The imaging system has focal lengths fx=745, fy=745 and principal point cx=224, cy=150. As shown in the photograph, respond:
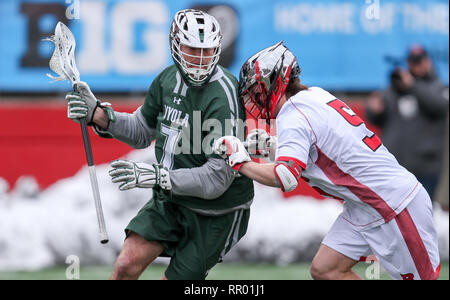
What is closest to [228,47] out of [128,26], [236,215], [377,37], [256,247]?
[128,26]

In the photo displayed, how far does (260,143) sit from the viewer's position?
13.3ft

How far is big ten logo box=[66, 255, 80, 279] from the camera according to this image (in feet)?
18.2

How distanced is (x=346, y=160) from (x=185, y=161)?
0.87 m

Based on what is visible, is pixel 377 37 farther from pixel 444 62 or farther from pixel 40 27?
pixel 40 27

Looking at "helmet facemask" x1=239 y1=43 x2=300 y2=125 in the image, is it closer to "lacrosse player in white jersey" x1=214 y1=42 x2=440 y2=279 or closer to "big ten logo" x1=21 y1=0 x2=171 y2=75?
"lacrosse player in white jersey" x1=214 y1=42 x2=440 y2=279

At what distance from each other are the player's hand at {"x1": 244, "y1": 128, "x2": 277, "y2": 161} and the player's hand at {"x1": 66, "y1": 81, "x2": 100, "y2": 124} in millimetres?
869

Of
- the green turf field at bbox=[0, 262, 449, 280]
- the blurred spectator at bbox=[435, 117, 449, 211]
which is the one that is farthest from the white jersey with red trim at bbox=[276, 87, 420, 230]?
the blurred spectator at bbox=[435, 117, 449, 211]

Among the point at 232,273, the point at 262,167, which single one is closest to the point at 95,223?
the point at 232,273

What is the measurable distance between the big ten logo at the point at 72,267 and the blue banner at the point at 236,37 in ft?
5.98

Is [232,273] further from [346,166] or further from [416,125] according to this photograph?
[346,166]

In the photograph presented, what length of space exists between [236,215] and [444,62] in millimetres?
4116

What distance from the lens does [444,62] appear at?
7.39 metres

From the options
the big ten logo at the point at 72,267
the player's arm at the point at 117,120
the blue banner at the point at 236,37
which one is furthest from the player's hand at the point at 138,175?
the blue banner at the point at 236,37

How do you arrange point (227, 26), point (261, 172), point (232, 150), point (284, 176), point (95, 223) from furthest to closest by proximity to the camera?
point (227, 26) < point (95, 223) < point (232, 150) < point (261, 172) < point (284, 176)
